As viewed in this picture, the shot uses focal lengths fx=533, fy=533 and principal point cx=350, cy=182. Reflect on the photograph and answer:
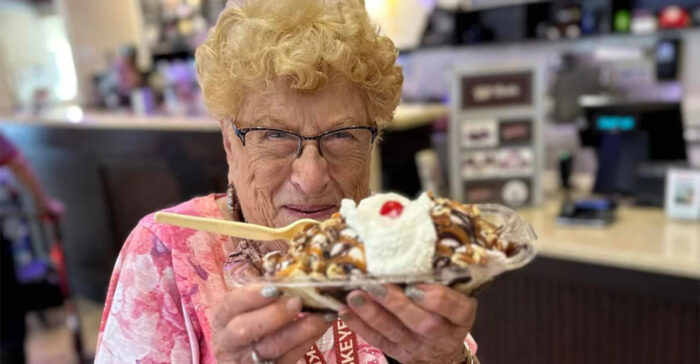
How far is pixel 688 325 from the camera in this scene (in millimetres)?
2119

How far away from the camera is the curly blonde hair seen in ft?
3.01

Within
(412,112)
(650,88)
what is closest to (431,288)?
(412,112)

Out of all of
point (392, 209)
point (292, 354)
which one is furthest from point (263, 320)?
point (392, 209)

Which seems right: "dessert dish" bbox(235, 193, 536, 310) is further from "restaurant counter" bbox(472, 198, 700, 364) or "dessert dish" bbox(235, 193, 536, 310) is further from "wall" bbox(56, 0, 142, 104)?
"wall" bbox(56, 0, 142, 104)

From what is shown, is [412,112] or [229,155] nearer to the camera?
[229,155]

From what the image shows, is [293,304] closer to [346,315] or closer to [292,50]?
[346,315]

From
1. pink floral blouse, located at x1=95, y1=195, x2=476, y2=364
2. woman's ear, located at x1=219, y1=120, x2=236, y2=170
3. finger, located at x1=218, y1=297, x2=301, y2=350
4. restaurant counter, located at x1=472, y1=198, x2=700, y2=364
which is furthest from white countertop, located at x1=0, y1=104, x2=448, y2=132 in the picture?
finger, located at x1=218, y1=297, x2=301, y2=350

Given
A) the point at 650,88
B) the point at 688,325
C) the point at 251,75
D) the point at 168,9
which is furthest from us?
the point at 168,9

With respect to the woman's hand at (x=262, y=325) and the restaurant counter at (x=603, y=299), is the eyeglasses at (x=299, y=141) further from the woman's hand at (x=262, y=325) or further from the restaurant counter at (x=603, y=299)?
the restaurant counter at (x=603, y=299)

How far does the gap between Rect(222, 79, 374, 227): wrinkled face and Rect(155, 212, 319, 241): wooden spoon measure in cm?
10

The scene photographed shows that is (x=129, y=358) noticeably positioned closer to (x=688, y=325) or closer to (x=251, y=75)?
(x=251, y=75)

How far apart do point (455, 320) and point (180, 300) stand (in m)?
0.54

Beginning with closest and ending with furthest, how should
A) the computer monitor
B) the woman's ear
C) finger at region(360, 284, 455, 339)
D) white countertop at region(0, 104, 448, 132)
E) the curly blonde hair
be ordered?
finger at region(360, 284, 455, 339)
the curly blonde hair
the woman's ear
the computer monitor
white countertop at region(0, 104, 448, 132)

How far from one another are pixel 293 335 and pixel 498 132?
2341 mm
